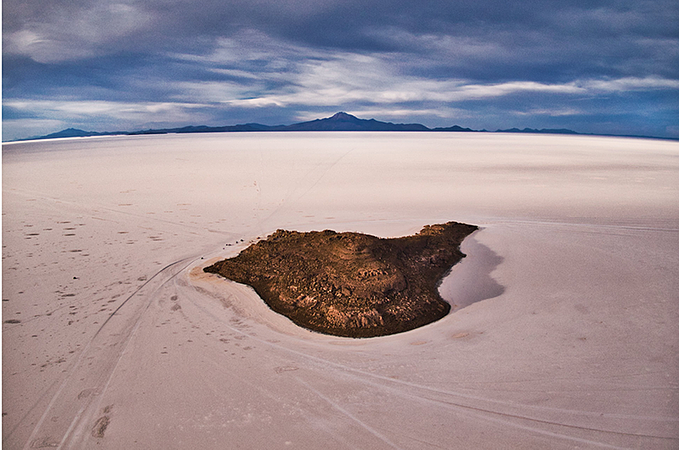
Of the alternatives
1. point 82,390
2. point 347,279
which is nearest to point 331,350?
point 347,279

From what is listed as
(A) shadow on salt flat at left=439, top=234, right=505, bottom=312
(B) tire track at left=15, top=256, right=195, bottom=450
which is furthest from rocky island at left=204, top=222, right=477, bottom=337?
(B) tire track at left=15, top=256, right=195, bottom=450

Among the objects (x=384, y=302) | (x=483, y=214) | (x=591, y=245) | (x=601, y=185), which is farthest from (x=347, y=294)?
(x=601, y=185)

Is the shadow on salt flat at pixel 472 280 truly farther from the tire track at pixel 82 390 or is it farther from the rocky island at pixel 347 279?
the tire track at pixel 82 390

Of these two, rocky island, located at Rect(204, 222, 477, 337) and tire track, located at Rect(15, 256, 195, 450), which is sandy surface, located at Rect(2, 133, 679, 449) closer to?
tire track, located at Rect(15, 256, 195, 450)

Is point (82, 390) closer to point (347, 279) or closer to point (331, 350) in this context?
point (331, 350)

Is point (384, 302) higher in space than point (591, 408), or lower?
higher

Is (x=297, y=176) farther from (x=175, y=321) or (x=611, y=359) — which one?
(x=611, y=359)

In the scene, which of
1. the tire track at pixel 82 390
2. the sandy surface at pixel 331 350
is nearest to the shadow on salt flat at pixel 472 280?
the sandy surface at pixel 331 350

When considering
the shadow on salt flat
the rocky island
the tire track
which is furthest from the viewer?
the shadow on salt flat
